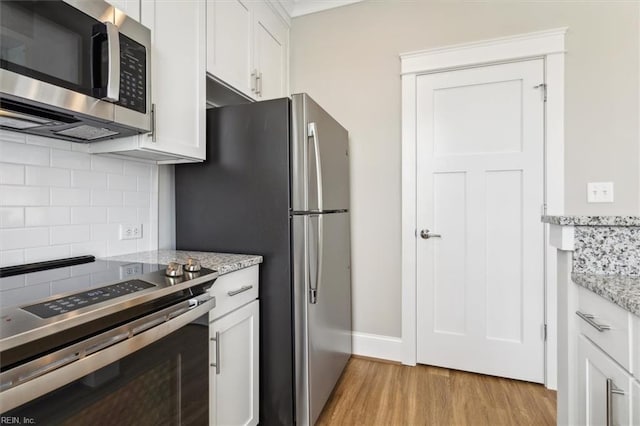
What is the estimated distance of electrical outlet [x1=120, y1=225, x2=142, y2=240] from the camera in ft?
5.11

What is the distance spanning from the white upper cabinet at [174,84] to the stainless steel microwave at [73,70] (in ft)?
0.30

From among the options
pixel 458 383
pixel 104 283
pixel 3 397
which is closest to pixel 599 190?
pixel 458 383

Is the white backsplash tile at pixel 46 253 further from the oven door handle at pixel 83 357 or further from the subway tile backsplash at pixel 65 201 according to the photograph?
the oven door handle at pixel 83 357

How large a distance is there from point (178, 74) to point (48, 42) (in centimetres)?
58

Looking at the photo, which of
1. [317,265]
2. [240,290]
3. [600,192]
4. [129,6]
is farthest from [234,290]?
[600,192]

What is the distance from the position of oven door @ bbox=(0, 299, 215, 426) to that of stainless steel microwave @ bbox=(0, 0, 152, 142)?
72cm

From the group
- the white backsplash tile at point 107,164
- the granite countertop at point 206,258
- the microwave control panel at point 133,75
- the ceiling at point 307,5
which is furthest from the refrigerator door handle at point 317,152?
the ceiling at point 307,5

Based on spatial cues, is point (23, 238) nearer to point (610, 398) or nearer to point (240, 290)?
point (240, 290)

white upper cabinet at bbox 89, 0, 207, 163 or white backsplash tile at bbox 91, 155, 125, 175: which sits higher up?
white upper cabinet at bbox 89, 0, 207, 163

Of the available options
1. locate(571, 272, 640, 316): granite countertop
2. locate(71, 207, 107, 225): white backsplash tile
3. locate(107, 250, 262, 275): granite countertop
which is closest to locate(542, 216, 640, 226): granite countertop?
locate(571, 272, 640, 316): granite countertop

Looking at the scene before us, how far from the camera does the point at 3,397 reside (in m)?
0.59

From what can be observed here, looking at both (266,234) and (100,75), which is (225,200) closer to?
(266,234)

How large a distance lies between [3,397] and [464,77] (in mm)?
2703

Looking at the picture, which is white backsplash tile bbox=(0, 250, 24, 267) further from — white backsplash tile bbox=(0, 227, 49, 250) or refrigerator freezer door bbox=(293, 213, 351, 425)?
refrigerator freezer door bbox=(293, 213, 351, 425)
